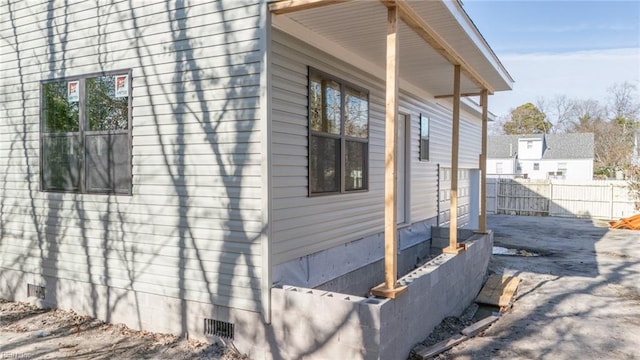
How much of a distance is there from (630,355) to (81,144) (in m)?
6.66

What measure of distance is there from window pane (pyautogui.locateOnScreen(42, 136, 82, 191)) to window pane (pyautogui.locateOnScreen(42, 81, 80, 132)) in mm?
142

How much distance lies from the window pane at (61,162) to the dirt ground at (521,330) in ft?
5.25

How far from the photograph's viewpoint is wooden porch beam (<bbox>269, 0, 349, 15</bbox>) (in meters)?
3.90

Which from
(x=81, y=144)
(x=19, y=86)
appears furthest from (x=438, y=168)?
(x=19, y=86)

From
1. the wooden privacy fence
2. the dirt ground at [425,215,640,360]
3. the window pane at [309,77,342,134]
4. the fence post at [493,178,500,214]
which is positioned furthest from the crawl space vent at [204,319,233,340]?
the fence post at [493,178,500,214]

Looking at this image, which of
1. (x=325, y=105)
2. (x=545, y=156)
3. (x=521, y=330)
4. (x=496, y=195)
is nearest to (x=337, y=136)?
(x=325, y=105)

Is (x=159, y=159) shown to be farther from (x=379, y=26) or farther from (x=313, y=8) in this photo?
(x=379, y=26)

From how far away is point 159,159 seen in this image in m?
4.71

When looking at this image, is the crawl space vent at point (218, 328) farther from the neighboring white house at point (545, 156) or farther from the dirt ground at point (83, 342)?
the neighboring white house at point (545, 156)

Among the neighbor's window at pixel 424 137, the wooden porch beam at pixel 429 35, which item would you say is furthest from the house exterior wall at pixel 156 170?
the neighbor's window at pixel 424 137

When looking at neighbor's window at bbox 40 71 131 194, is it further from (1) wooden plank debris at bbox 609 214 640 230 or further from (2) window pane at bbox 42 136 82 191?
(1) wooden plank debris at bbox 609 214 640 230

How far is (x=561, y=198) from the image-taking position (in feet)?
67.7

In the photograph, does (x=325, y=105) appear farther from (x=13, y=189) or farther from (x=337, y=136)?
(x=13, y=189)

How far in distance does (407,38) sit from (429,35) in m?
0.37
